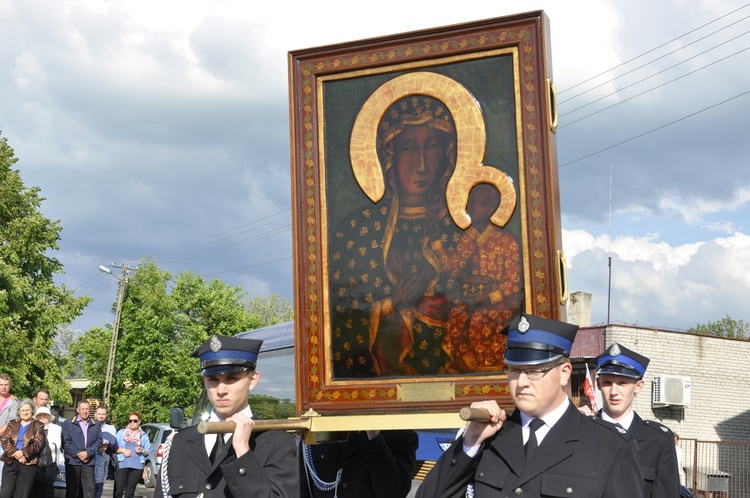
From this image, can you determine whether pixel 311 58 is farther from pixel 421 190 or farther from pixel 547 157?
pixel 547 157

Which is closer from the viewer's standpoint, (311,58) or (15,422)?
(311,58)

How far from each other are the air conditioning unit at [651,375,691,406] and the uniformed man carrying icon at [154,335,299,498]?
73.1ft

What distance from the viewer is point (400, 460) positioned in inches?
218

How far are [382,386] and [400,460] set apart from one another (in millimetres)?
526

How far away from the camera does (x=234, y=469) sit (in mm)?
3936

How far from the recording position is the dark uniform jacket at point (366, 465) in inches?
212

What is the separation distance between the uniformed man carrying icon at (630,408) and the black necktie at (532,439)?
213cm

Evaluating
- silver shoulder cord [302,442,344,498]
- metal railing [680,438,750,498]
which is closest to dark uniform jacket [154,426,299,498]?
silver shoulder cord [302,442,344,498]

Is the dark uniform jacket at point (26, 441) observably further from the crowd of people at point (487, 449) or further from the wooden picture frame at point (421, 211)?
the wooden picture frame at point (421, 211)

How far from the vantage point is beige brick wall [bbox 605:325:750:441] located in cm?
2619

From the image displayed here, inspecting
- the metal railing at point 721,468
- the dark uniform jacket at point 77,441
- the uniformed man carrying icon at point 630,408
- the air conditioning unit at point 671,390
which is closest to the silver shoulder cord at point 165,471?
the uniformed man carrying icon at point 630,408

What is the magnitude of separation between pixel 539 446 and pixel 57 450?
41.3 ft

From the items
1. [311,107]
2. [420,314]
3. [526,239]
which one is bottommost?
[420,314]

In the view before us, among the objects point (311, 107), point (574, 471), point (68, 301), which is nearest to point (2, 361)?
point (68, 301)
